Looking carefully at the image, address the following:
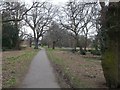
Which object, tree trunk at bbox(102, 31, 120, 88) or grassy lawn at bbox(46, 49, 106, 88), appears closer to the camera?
tree trunk at bbox(102, 31, 120, 88)

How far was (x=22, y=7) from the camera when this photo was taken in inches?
741

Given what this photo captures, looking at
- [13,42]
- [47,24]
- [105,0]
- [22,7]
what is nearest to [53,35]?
[47,24]

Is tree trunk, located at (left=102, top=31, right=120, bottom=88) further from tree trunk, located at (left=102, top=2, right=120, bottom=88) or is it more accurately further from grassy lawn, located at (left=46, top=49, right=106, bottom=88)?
grassy lawn, located at (left=46, top=49, right=106, bottom=88)

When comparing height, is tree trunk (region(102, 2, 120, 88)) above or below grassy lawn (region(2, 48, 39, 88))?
above

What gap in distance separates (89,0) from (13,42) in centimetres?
5156

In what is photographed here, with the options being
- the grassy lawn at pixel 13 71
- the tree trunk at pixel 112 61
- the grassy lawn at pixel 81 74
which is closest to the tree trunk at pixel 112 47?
the tree trunk at pixel 112 61

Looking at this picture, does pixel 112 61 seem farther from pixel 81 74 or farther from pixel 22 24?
pixel 22 24

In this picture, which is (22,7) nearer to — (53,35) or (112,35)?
(112,35)

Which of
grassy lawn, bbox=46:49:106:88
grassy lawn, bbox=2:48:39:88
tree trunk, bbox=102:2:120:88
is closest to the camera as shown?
tree trunk, bbox=102:2:120:88

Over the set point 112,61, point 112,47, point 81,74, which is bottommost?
point 81,74

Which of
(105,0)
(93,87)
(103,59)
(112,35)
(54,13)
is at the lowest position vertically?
(93,87)

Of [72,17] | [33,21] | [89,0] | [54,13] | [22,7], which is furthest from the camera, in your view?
[33,21]

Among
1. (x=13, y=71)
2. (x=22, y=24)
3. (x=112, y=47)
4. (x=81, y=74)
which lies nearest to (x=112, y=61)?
(x=112, y=47)

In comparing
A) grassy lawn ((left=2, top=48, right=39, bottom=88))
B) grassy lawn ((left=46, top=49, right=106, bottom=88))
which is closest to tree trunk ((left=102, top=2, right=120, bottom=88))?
grassy lawn ((left=46, top=49, right=106, bottom=88))
